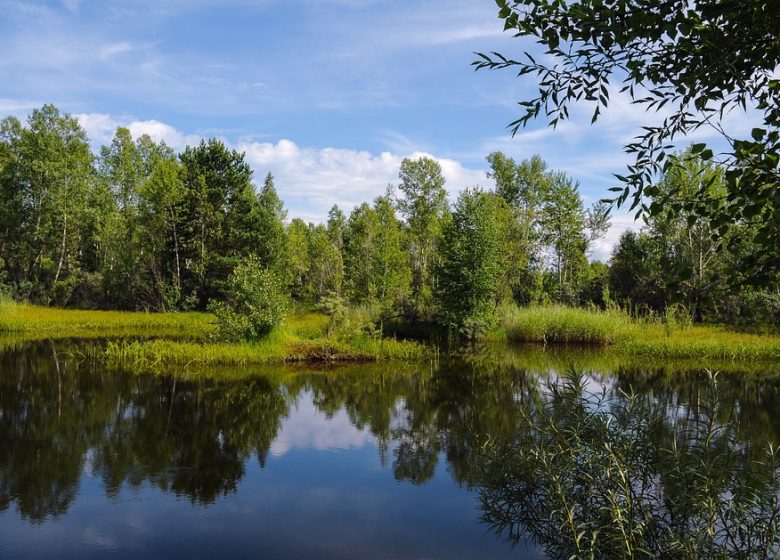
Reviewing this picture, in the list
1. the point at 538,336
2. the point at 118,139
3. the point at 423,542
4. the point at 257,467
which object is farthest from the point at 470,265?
the point at 118,139

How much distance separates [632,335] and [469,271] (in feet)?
32.9

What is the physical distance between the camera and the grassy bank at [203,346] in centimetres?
2366

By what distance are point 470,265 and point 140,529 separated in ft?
81.9

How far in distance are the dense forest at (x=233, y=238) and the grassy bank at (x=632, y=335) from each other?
4568 mm

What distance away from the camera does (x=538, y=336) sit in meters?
33.8

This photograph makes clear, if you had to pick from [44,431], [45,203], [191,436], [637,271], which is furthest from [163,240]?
[637,271]

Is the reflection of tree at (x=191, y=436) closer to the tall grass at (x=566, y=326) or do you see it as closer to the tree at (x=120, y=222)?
the tall grass at (x=566, y=326)

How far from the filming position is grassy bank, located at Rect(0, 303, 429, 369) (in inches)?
931

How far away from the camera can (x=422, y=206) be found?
5703 cm

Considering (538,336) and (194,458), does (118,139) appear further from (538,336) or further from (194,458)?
(194,458)

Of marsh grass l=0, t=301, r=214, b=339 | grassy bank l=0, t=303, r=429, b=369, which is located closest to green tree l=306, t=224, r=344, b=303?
marsh grass l=0, t=301, r=214, b=339

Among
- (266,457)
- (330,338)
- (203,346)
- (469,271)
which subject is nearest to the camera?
(266,457)

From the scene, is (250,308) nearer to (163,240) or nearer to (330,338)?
(330,338)

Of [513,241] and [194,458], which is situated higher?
[513,241]
